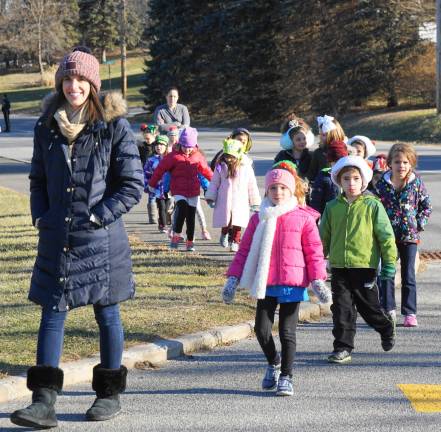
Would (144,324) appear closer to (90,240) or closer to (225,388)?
(225,388)

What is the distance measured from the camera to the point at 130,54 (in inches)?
4080

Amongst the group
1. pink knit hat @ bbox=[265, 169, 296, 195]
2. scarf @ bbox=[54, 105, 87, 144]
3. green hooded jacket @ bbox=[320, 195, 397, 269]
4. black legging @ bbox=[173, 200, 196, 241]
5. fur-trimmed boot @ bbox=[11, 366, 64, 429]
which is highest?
scarf @ bbox=[54, 105, 87, 144]

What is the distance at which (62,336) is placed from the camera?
5.69m

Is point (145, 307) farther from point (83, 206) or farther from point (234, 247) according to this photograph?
point (234, 247)

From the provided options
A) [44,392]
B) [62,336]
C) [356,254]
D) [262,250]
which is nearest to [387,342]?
[356,254]

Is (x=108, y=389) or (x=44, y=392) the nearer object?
(x=44, y=392)

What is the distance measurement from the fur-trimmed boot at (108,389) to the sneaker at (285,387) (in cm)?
101

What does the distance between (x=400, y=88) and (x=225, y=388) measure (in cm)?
4206

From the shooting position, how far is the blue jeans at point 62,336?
559 cm

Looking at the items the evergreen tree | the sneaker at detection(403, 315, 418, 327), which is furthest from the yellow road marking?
the evergreen tree

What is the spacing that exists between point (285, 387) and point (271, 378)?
0.23 metres

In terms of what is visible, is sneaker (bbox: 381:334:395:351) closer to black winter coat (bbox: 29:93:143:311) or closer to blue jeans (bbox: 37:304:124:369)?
blue jeans (bbox: 37:304:124:369)

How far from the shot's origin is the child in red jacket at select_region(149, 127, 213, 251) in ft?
41.6

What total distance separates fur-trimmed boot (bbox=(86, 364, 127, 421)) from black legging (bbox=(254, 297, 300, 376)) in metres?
1.05
